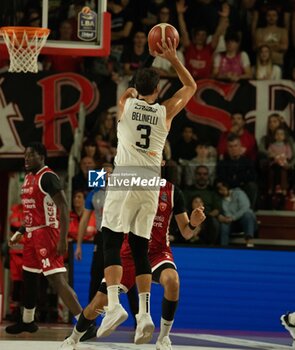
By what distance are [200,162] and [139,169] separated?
5893 millimetres

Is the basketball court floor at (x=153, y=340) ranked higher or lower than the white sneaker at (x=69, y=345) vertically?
lower

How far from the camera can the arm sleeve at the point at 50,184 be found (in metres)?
10.8

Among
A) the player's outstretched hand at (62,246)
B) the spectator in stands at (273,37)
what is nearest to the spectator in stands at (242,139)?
the spectator in stands at (273,37)

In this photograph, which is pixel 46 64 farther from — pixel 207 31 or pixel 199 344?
pixel 199 344

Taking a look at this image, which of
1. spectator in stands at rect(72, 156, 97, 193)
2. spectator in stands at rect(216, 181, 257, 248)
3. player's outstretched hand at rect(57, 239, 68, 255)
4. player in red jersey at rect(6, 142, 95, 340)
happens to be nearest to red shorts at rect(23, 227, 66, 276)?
player in red jersey at rect(6, 142, 95, 340)

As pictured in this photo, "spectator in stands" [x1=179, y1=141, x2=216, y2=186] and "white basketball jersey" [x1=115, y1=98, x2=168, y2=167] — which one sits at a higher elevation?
"white basketball jersey" [x1=115, y1=98, x2=168, y2=167]

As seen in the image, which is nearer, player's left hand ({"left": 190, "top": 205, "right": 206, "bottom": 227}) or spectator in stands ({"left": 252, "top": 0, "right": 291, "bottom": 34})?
player's left hand ({"left": 190, "top": 205, "right": 206, "bottom": 227})

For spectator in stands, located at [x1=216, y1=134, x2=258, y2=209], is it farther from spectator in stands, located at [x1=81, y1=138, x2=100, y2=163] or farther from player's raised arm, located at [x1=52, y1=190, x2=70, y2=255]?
player's raised arm, located at [x1=52, y1=190, x2=70, y2=255]

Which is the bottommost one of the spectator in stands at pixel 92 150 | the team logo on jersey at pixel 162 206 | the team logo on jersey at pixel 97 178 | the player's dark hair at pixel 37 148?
the team logo on jersey at pixel 97 178

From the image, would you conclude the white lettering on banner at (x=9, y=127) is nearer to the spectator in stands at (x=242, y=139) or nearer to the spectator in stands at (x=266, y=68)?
the spectator in stands at (x=242, y=139)

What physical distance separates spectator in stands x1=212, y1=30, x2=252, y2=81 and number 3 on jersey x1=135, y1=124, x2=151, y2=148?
706cm

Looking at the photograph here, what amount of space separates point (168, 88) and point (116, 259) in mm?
6908

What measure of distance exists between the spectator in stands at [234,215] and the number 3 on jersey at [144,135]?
5.22 m

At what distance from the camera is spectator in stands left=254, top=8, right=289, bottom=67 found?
15898mm
